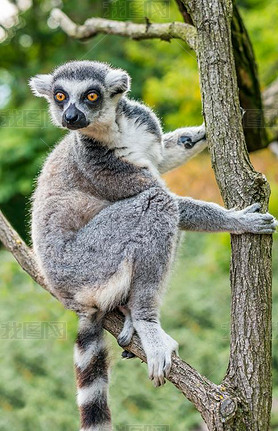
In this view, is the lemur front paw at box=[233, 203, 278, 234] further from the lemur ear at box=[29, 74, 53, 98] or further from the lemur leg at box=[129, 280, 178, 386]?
the lemur ear at box=[29, 74, 53, 98]

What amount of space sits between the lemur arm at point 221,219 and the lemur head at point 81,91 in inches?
30.4

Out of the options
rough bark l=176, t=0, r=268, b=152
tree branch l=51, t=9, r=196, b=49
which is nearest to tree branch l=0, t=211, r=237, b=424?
tree branch l=51, t=9, r=196, b=49

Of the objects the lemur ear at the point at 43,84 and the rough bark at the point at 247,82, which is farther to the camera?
the rough bark at the point at 247,82

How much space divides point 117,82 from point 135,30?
1219 mm

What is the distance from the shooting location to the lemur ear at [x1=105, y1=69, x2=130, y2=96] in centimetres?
363

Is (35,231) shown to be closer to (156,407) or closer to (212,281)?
(156,407)

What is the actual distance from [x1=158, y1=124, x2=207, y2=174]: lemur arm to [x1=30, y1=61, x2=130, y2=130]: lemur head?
0.69 m

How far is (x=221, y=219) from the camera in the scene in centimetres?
345

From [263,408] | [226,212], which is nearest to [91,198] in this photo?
[226,212]

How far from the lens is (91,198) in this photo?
12.2 ft

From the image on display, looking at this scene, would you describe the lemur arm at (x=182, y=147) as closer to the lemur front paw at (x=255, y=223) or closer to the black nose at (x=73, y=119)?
the black nose at (x=73, y=119)

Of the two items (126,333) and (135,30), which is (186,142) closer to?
(135,30)

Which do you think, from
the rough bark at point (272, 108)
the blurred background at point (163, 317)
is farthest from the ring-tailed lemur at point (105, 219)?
the rough bark at point (272, 108)

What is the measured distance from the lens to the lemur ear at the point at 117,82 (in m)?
3.63
